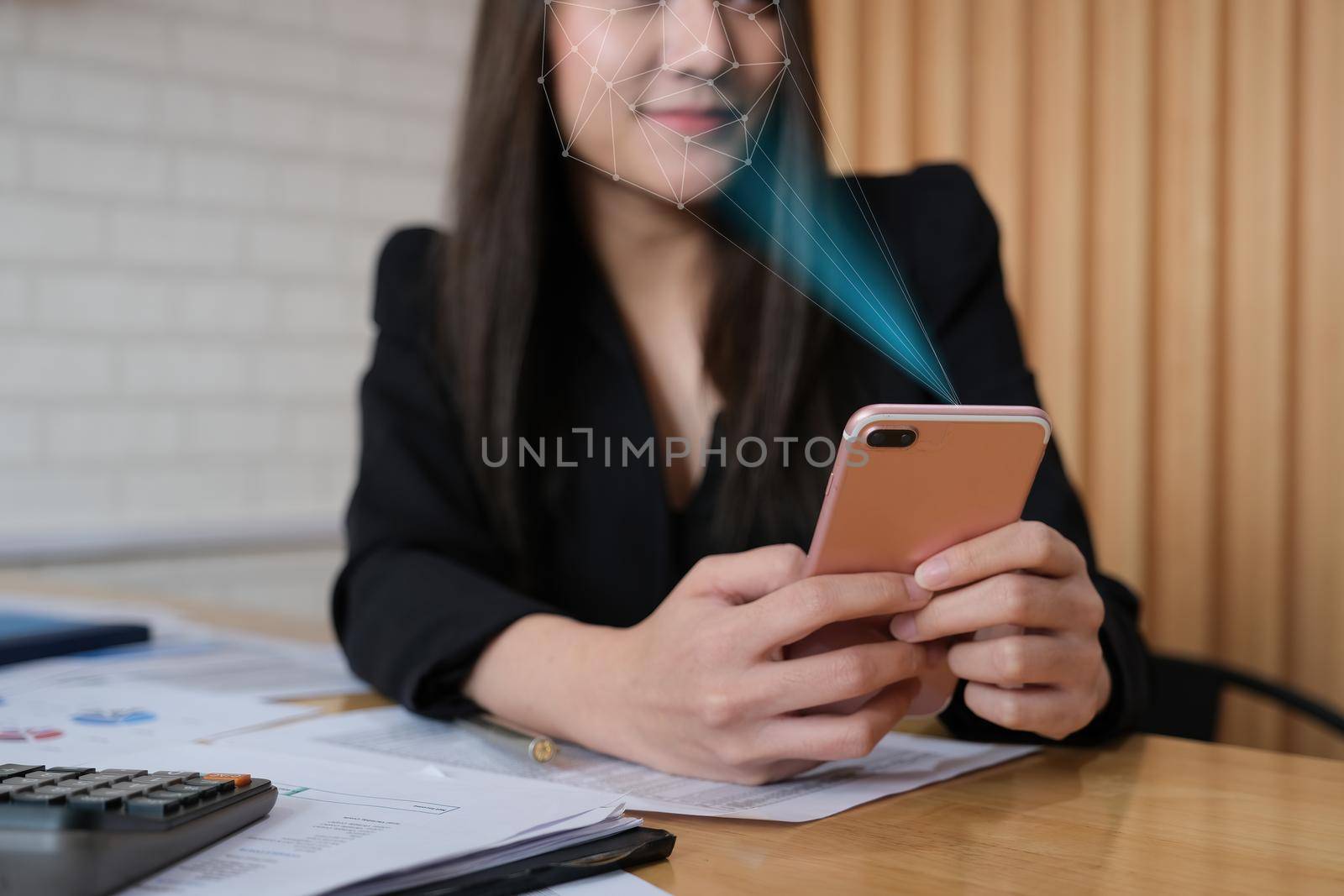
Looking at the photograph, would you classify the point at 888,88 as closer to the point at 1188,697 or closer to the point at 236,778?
the point at 1188,697

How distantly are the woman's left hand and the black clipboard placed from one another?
6.7 inches

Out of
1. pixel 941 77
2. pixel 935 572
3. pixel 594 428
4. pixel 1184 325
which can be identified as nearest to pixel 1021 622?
pixel 935 572

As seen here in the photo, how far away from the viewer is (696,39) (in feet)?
2.19

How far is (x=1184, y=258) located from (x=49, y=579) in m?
1.68

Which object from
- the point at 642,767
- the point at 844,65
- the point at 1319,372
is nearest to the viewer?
the point at 642,767

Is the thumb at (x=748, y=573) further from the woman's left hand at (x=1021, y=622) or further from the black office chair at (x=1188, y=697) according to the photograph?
the black office chair at (x=1188, y=697)

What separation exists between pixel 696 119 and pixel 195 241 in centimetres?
149

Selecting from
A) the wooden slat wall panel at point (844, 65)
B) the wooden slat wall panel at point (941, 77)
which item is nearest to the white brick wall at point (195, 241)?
the wooden slat wall panel at point (844, 65)

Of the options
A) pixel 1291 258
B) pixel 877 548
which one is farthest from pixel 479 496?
pixel 1291 258

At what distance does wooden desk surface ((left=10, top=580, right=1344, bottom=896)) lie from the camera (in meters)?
0.42

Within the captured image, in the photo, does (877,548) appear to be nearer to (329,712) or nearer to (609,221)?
(329,712)

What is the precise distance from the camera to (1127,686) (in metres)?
0.65

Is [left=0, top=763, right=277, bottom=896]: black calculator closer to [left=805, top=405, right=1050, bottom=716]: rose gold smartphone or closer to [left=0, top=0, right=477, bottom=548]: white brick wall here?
[left=805, top=405, right=1050, bottom=716]: rose gold smartphone

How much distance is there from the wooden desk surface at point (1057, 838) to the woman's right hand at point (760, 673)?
0.05 metres
